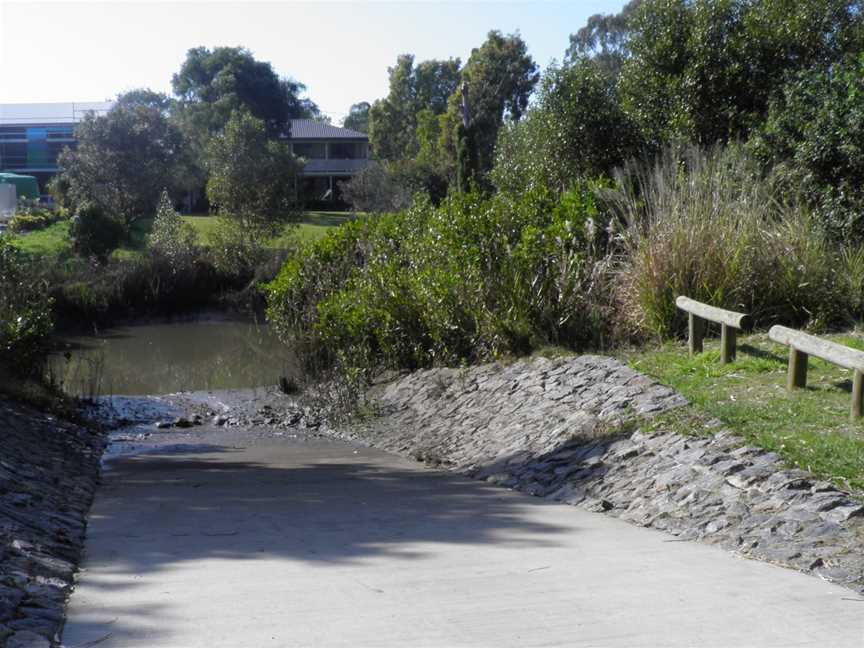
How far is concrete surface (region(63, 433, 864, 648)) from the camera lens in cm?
474

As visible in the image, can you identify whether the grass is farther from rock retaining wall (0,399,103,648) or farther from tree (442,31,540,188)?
rock retaining wall (0,399,103,648)

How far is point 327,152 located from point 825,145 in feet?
211

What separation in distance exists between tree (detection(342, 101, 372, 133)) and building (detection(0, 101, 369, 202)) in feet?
120

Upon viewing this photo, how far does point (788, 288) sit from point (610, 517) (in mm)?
6481

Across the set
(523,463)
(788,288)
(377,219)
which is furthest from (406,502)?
(377,219)

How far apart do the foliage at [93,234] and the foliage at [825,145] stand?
2485 centimetres

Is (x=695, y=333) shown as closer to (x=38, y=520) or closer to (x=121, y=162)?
(x=38, y=520)

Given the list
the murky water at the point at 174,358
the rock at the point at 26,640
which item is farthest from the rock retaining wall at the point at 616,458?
the murky water at the point at 174,358

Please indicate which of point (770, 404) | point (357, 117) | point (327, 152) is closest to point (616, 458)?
point (770, 404)

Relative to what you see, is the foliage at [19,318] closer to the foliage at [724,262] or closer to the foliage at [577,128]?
the foliage at [724,262]

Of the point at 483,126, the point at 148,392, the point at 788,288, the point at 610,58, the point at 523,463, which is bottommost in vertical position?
the point at 148,392

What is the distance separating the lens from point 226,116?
63125mm

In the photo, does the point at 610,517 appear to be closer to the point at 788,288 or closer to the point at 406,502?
the point at 406,502

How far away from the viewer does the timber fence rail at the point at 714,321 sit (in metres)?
11.0
